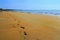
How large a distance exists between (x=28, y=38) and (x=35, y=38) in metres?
0.28

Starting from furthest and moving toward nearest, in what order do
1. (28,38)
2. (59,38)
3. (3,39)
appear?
(59,38)
(28,38)
(3,39)

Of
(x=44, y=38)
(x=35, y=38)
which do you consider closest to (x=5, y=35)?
(x=35, y=38)

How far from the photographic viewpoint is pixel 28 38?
4.60m

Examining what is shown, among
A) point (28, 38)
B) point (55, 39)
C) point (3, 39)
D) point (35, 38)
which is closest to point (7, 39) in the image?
point (3, 39)


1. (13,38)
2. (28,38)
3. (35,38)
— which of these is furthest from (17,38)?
(35,38)

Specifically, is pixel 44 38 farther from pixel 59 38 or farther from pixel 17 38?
pixel 17 38

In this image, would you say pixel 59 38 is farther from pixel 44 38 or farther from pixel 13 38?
pixel 13 38

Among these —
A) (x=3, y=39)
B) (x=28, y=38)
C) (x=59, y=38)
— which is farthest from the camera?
(x=59, y=38)

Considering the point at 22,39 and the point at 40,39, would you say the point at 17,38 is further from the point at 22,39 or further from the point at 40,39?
the point at 40,39

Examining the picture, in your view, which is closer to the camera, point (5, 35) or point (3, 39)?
point (3, 39)

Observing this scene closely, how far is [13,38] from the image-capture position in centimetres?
442

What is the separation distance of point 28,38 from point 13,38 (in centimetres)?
58

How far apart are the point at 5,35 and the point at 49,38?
1746mm

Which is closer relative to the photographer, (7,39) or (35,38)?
(7,39)
